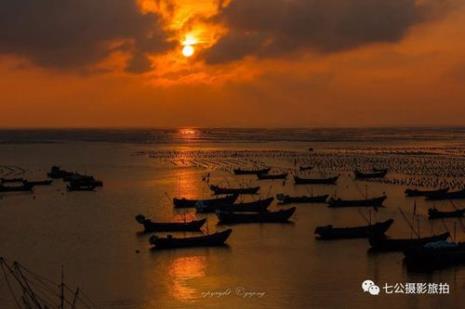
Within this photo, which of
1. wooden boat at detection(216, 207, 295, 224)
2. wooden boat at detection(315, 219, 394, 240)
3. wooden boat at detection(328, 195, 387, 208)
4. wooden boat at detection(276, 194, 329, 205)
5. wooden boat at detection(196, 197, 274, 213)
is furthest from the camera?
wooden boat at detection(276, 194, 329, 205)

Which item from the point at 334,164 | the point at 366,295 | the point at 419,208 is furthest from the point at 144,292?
the point at 334,164

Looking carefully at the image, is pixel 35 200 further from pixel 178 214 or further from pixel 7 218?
pixel 178 214

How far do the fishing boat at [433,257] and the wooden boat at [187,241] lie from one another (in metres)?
11.7

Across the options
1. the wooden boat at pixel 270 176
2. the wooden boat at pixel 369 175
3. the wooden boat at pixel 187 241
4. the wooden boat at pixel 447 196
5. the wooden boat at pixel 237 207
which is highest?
the wooden boat at pixel 369 175

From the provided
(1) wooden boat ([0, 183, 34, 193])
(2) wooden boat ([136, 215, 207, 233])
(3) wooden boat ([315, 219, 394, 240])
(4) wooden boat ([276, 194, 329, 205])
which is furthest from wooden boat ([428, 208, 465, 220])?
(1) wooden boat ([0, 183, 34, 193])

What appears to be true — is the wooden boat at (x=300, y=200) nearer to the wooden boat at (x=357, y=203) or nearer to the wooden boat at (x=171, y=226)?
the wooden boat at (x=357, y=203)

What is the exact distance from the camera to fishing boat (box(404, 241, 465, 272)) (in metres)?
33.1

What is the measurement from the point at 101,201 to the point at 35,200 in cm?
693

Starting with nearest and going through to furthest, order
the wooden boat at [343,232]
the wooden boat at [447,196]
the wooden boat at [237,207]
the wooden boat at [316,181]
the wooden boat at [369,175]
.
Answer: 1. the wooden boat at [343,232]
2. the wooden boat at [237,207]
3. the wooden boat at [447,196]
4. the wooden boat at [316,181]
5. the wooden boat at [369,175]

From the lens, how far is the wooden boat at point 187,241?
39.1 m

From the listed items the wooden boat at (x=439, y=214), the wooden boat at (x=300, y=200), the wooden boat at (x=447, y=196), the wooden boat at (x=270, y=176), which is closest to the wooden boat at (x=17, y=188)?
the wooden boat at (x=270, y=176)

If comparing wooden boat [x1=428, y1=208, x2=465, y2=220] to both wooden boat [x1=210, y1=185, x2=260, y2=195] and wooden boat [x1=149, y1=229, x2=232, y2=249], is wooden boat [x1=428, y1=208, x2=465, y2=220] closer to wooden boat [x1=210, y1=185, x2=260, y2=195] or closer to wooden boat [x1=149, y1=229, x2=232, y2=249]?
wooden boat [x1=149, y1=229, x2=232, y2=249]

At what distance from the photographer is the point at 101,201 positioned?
6219cm

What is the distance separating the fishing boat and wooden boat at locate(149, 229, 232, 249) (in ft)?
38.3
